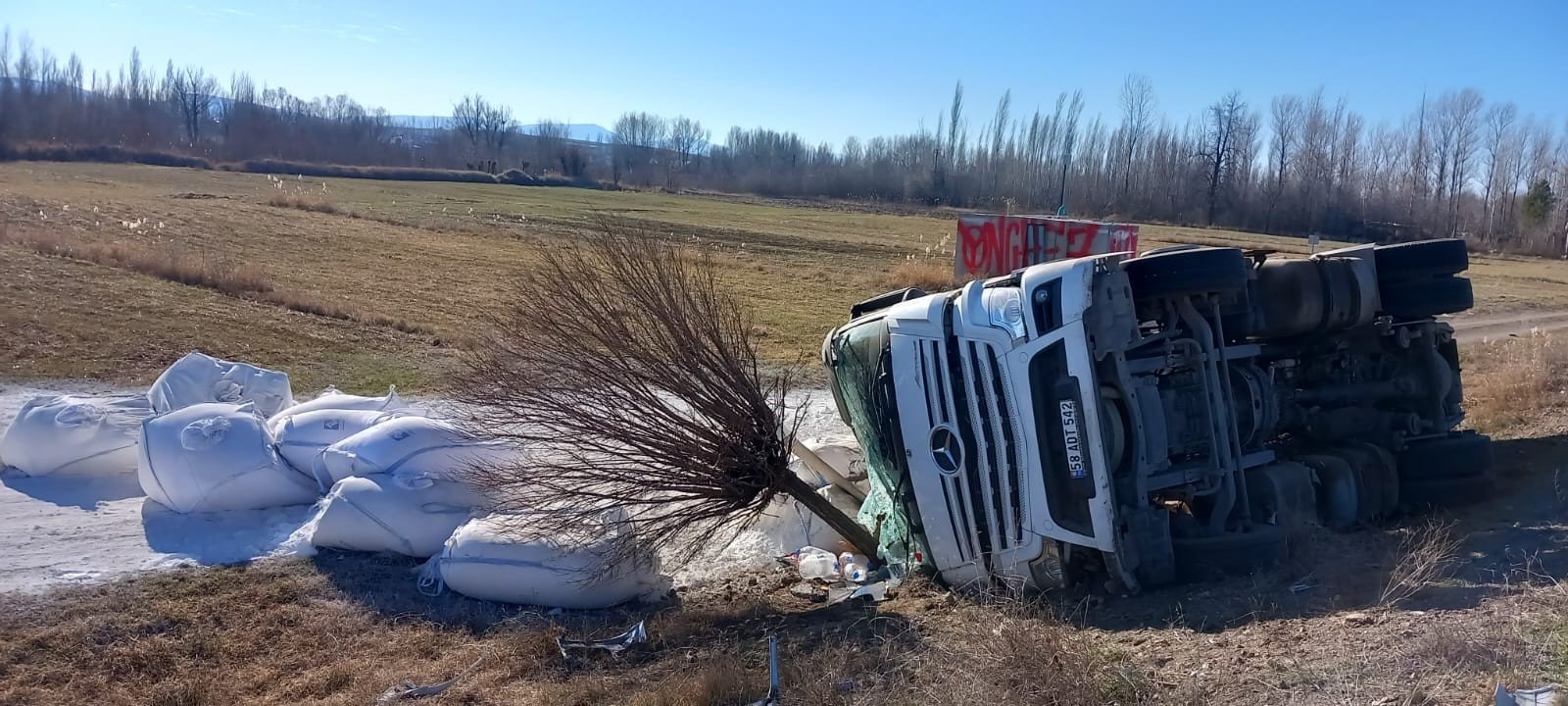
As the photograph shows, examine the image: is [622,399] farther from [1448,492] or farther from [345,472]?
[1448,492]

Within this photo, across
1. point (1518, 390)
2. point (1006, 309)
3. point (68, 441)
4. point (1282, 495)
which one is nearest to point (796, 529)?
point (1006, 309)

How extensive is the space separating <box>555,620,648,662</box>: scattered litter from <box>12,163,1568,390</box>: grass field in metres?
3.04

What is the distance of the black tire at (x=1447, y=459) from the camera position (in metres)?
6.96

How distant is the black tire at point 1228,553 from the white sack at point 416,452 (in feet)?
13.9

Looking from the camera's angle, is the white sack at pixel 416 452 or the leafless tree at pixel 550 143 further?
the leafless tree at pixel 550 143

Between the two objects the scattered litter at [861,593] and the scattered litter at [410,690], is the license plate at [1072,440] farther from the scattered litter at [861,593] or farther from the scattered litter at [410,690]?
the scattered litter at [410,690]

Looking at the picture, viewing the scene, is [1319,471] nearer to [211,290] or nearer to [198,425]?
[198,425]

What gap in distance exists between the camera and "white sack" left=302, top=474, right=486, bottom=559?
729 centimetres

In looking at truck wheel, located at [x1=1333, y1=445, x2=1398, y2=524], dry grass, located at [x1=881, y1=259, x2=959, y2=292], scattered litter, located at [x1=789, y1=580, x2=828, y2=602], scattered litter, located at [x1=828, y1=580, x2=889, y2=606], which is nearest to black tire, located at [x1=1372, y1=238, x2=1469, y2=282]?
truck wheel, located at [x1=1333, y1=445, x2=1398, y2=524]

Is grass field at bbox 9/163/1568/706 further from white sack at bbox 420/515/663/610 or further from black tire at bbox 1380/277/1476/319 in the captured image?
black tire at bbox 1380/277/1476/319

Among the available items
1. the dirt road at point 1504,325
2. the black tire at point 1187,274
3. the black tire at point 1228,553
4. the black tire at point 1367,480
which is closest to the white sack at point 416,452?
the black tire at point 1187,274

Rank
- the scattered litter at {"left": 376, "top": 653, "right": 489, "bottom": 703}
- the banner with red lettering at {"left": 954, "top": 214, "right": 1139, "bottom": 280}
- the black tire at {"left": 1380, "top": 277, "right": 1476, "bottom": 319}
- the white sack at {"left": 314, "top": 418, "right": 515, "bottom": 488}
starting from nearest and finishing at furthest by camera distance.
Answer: the scattered litter at {"left": 376, "top": 653, "right": 489, "bottom": 703}
the black tire at {"left": 1380, "top": 277, "right": 1476, "bottom": 319}
the white sack at {"left": 314, "top": 418, "right": 515, "bottom": 488}
the banner with red lettering at {"left": 954, "top": 214, "right": 1139, "bottom": 280}

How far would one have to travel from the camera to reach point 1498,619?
4246 mm

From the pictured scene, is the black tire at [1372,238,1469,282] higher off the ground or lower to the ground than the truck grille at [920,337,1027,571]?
higher
